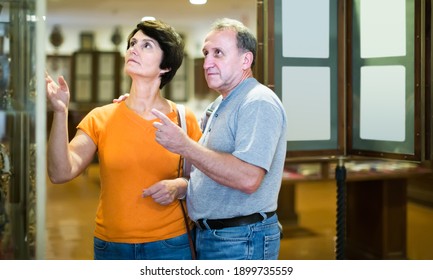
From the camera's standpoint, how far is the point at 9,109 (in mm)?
1560

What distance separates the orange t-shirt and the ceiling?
178 inches

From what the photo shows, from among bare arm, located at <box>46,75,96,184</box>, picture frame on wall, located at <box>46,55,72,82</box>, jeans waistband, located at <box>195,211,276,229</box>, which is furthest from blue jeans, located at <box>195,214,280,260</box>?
picture frame on wall, located at <box>46,55,72,82</box>

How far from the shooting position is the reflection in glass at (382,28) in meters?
2.58

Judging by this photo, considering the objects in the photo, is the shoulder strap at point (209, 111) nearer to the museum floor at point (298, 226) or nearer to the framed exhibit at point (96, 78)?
the museum floor at point (298, 226)

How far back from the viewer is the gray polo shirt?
152 centimetres

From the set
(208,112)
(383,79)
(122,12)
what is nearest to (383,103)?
(383,79)

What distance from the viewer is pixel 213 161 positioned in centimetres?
149

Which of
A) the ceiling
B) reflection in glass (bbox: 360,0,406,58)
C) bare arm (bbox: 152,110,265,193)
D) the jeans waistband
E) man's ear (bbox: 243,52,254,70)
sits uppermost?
the ceiling

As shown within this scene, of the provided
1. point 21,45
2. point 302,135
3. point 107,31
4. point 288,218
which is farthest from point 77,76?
point 21,45

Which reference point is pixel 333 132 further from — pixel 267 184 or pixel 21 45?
pixel 21 45

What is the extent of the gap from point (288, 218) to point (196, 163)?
10.3 feet

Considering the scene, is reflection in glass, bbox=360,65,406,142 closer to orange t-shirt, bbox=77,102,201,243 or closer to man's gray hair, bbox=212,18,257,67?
man's gray hair, bbox=212,18,257,67

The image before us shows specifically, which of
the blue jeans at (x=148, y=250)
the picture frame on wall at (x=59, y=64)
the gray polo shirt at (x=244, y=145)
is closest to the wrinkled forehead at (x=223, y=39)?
the gray polo shirt at (x=244, y=145)

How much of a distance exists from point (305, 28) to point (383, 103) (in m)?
0.49
